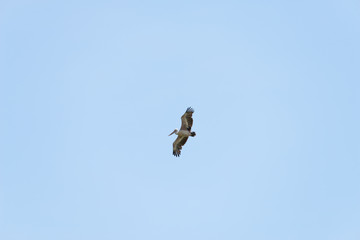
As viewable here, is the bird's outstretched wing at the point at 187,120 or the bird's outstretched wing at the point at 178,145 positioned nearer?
the bird's outstretched wing at the point at 187,120

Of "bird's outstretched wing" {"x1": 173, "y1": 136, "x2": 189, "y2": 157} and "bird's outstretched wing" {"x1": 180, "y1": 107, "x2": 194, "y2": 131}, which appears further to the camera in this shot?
"bird's outstretched wing" {"x1": 173, "y1": 136, "x2": 189, "y2": 157}

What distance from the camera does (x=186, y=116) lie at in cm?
5778

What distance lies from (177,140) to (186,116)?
10.5 ft

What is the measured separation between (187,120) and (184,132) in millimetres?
1110

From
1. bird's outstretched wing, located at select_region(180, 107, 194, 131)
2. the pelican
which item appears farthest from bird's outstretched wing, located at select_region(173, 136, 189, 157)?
bird's outstretched wing, located at select_region(180, 107, 194, 131)

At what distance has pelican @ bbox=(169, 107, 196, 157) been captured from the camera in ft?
190

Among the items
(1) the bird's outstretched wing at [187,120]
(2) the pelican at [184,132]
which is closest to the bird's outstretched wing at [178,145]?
(2) the pelican at [184,132]

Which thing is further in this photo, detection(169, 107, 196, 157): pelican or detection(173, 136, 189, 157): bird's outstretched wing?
detection(173, 136, 189, 157): bird's outstretched wing

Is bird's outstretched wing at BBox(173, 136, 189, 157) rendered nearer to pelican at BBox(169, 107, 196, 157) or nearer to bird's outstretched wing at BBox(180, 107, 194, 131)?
pelican at BBox(169, 107, 196, 157)

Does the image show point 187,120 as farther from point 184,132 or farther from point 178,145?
point 178,145

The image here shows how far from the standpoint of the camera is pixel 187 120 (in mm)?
58000

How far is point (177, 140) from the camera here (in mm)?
60312

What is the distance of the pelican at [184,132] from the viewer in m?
57.8

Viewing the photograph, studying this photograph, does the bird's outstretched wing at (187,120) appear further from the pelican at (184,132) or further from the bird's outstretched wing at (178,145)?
the bird's outstretched wing at (178,145)
